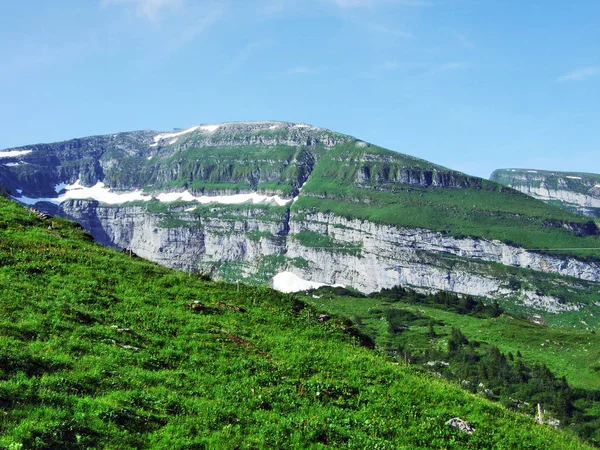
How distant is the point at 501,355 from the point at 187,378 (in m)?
106

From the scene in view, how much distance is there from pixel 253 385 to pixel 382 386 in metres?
6.99

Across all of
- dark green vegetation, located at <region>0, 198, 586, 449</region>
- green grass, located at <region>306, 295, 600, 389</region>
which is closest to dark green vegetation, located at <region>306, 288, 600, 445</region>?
green grass, located at <region>306, 295, 600, 389</region>

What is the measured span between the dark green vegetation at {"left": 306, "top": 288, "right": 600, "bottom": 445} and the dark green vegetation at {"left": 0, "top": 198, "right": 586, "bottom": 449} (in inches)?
1656

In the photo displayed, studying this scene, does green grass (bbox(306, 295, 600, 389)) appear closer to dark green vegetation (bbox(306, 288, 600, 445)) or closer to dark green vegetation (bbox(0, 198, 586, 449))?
dark green vegetation (bbox(306, 288, 600, 445))

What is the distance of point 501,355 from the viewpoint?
114 m

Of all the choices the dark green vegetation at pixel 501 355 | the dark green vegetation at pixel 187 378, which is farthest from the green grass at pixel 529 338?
the dark green vegetation at pixel 187 378

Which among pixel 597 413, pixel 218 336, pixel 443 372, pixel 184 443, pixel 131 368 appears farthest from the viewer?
pixel 443 372

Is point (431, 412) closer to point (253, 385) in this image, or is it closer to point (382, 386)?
point (382, 386)

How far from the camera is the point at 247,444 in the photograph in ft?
59.8

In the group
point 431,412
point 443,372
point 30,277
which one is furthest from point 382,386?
point 443,372

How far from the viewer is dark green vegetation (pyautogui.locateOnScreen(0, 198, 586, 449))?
17969 mm

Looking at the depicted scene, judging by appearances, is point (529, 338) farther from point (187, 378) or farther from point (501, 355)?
point (187, 378)

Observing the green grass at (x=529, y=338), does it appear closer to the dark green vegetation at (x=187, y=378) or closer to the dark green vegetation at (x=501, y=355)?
the dark green vegetation at (x=501, y=355)

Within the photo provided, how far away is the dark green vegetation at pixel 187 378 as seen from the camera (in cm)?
1797
